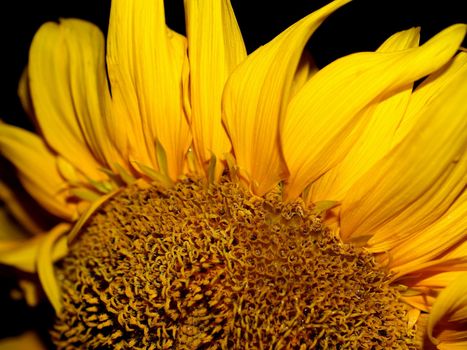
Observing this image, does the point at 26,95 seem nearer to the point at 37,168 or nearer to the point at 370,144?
the point at 37,168

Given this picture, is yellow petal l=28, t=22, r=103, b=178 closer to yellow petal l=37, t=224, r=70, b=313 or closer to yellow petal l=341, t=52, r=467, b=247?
yellow petal l=37, t=224, r=70, b=313

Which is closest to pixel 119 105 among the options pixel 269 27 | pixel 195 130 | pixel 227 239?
pixel 195 130

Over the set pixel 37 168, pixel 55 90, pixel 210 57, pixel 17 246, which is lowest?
pixel 17 246

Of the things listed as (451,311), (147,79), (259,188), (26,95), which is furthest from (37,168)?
(451,311)

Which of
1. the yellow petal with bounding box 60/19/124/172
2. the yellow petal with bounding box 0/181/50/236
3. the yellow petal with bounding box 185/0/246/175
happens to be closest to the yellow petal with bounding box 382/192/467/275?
the yellow petal with bounding box 185/0/246/175

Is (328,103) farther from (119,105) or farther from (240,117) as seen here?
(119,105)
